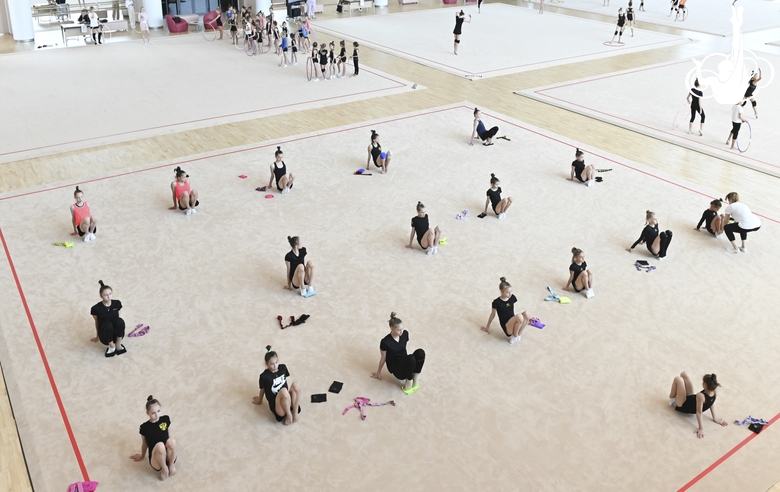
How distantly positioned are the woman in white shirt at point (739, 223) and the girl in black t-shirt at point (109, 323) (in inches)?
394

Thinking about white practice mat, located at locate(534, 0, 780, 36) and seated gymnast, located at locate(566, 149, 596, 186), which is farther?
white practice mat, located at locate(534, 0, 780, 36)

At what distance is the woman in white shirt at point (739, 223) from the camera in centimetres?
Result: 1166

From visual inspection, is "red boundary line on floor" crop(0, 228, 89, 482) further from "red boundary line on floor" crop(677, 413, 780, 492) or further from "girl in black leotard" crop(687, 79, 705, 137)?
"girl in black leotard" crop(687, 79, 705, 137)

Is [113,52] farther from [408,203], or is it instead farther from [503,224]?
[503,224]

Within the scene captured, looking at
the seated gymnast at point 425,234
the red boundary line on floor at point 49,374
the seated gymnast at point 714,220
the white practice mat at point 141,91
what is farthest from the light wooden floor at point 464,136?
the seated gymnast at point 425,234

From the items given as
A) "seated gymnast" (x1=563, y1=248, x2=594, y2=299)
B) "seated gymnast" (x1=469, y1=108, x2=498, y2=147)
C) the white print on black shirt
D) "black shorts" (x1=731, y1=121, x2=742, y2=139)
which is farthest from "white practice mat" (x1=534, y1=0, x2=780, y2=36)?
the white print on black shirt

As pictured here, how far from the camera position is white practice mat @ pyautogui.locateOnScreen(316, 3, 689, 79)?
24016mm

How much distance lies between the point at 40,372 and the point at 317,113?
11320 mm

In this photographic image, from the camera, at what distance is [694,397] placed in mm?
7922

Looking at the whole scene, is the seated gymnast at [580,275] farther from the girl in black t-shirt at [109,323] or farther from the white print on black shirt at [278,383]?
the girl in black t-shirt at [109,323]

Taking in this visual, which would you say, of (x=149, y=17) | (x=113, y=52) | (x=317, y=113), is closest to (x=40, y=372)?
(x=317, y=113)

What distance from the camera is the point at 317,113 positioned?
18359 millimetres

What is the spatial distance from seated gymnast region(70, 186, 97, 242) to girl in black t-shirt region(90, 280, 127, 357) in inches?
126

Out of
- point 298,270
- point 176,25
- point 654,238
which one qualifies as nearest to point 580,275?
point 654,238
